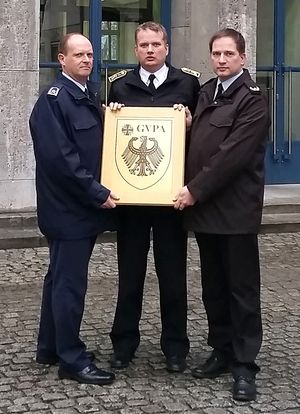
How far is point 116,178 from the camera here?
16.8 ft

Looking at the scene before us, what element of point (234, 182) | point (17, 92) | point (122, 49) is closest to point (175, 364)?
point (234, 182)

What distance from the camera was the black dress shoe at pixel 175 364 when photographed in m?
5.38

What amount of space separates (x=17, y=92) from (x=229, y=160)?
5.22m

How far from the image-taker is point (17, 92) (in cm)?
959

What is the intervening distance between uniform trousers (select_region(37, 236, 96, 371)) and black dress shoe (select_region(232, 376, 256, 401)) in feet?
2.92

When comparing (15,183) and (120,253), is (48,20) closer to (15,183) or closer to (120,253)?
(15,183)

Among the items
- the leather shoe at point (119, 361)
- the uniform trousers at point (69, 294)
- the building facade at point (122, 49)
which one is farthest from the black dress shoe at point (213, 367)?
the building facade at point (122, 49)

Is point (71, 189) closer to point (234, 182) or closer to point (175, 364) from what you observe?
point (234, 182)

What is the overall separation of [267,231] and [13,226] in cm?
283

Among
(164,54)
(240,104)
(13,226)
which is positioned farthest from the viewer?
(13,226)

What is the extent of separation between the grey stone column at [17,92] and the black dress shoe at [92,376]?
186 inches

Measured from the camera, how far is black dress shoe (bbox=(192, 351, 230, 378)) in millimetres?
5289

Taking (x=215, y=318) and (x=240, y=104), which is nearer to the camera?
(x=240, y=104)

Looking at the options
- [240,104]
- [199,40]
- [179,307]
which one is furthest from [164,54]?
[199,40]
